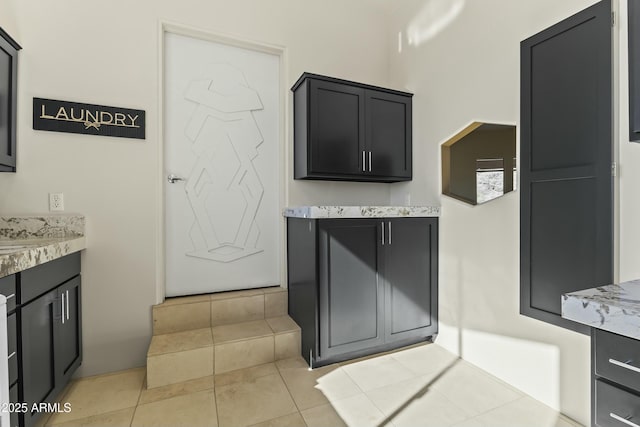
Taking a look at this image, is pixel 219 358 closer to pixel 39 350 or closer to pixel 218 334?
pixel 218 334

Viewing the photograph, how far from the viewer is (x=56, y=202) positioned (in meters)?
2.01

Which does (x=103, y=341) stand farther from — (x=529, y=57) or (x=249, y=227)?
(x=529, y=57)

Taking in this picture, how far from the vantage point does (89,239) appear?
2098mm

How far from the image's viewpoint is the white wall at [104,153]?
1964 millimetres

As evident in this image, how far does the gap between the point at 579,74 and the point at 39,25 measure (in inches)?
126

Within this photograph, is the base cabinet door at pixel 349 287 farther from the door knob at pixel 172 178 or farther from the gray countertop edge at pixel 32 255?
the gray countertop edge at pixel 32 255

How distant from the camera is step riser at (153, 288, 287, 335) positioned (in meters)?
2.25

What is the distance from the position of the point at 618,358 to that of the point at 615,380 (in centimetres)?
6

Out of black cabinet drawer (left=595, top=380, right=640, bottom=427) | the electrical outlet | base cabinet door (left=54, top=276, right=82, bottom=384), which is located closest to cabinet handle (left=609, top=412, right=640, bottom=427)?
black cabinet drawer (left=595, top=380, right=640, bottom=427)

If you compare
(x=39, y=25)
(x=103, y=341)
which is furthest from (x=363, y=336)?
(x=39, y=25)

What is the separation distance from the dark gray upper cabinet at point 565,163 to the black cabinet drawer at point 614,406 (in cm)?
90

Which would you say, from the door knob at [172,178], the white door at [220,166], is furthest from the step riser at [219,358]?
the door knob at [172,178]

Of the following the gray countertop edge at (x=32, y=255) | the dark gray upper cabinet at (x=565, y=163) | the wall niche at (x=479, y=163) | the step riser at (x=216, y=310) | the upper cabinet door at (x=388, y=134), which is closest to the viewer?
the gray countertop edge at (x=32, y=255)

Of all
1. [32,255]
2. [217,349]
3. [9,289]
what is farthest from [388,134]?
[9,289]
